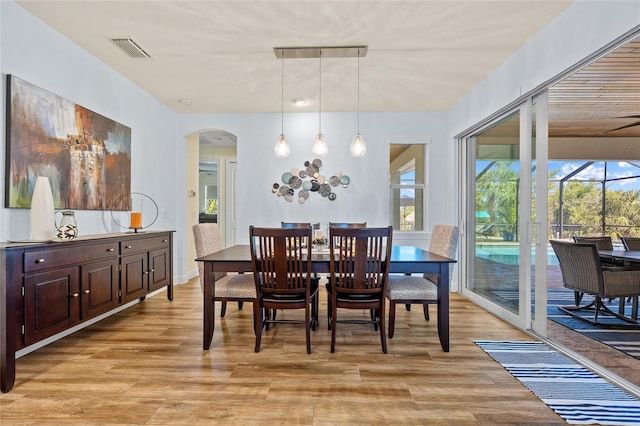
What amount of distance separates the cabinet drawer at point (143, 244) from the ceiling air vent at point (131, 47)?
1.85 m

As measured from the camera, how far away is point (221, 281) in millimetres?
3055

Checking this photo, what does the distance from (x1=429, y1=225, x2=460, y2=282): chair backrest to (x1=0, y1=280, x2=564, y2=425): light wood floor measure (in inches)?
29.3

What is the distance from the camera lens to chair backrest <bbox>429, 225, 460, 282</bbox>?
3.11 metres

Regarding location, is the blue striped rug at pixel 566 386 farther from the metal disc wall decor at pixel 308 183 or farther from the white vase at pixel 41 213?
the white vase at pixel 41 213

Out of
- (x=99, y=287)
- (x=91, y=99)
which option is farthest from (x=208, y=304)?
(x=91, y=99)

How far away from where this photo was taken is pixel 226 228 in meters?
7.13

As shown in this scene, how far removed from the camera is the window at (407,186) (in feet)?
17.9

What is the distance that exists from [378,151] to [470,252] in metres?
2.02

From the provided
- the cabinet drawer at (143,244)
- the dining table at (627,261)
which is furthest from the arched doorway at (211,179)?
the dining table at (627,261)

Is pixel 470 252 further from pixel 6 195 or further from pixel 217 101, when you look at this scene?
pixel 6 195

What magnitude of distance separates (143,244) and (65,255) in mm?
1125

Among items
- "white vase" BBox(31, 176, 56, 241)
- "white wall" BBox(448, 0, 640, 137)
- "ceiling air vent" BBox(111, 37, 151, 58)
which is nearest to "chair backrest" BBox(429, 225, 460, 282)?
"white wall" BBox(448, 0, 640, 137)

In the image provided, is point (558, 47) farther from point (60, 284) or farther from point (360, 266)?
point (60, 284)

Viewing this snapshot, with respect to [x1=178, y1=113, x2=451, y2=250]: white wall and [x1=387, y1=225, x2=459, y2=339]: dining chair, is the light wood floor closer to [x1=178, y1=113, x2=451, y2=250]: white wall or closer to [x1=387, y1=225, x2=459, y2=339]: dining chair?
[x1=387, y1=225, x2=459, y2=339]: dining chair
